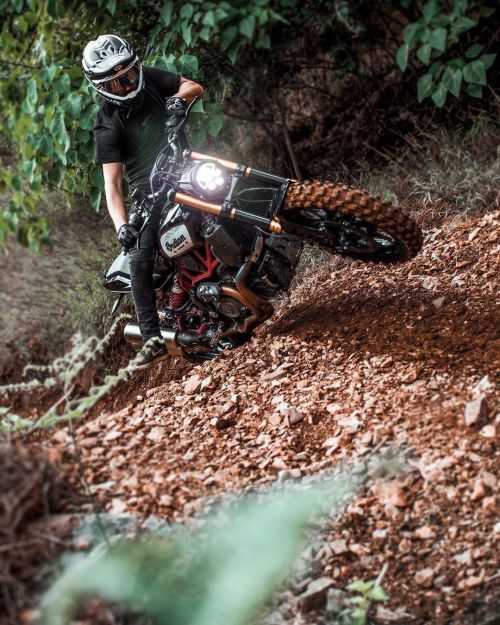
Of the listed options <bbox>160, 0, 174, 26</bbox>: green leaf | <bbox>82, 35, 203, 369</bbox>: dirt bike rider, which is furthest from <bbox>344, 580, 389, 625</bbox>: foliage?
<bbox>160, 0, 174, 26</bbox>: green leaf

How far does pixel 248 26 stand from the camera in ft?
14.7

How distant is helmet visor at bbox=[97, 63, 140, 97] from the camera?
4207 millimetres

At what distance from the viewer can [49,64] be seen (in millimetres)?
5168

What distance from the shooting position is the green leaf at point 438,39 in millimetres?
4398

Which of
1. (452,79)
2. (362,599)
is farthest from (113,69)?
(362,599)

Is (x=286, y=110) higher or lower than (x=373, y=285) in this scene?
higher

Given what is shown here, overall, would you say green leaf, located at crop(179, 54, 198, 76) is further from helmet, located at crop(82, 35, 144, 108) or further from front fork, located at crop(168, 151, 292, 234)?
front fork, located at crop(168, 151, 292, 234)

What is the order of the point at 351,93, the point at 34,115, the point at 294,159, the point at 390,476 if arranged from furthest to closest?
the point at 351,93, the point at 294,159, the point at 34,115, the point at 390,476

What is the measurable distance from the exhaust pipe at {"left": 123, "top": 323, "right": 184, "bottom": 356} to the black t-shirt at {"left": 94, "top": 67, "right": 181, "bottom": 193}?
2.96 feet

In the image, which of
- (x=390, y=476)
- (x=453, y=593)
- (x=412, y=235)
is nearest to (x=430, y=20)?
(x=412, y=235)

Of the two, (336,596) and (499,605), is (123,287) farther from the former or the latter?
(499,605)

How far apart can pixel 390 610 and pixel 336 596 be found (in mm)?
191

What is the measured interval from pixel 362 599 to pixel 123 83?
2.87m

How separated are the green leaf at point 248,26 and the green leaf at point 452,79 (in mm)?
1218
